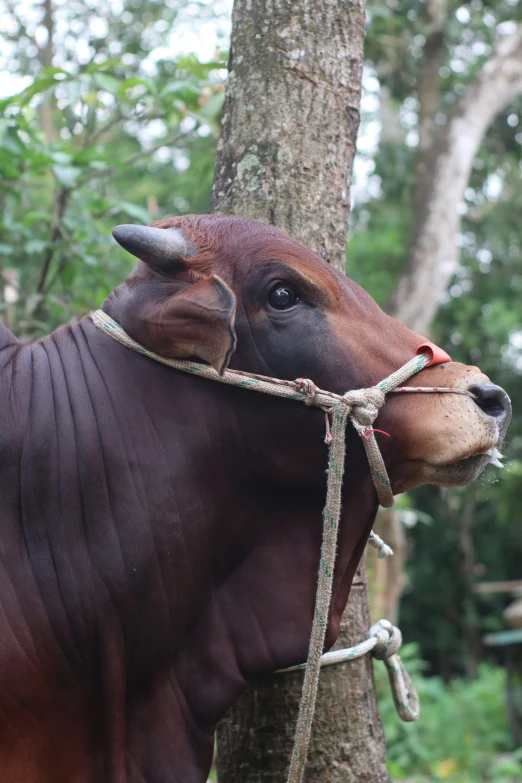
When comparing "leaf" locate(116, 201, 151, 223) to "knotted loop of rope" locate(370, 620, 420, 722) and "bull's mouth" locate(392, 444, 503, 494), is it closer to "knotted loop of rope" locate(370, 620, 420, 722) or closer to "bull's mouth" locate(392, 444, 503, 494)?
"knotted loop of rope" locate(370, 620, 420, 722)

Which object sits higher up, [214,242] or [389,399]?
[214,242]

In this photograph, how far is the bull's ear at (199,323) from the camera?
65.7 inches

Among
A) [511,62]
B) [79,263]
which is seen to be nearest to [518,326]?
[511,62]

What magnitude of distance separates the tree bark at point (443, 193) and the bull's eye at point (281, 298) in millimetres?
6291

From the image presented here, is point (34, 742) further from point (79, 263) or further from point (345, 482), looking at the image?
point (79, 263)

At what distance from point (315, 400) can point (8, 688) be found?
81cm

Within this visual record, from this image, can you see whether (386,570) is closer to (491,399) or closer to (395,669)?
(395,669)

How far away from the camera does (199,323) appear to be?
1716mm

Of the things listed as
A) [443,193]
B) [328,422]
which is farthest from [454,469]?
[443,193]

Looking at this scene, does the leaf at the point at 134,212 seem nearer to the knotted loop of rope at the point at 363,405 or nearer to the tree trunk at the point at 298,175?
the tree trunk at the point at 298,175

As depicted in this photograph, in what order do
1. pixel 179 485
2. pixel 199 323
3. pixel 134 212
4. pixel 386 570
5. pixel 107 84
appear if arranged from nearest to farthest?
pixel 199 323
pixel 179 485
pixel 107 84
pixel 134 212
pixel 386 570

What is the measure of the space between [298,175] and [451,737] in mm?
7038

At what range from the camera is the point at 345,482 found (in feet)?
6.24

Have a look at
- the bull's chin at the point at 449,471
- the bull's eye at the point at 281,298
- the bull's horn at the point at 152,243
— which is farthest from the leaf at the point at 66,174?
the bull's chin at the point at 449,471
